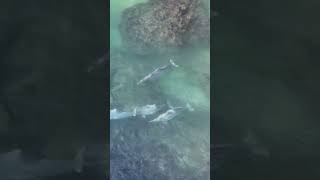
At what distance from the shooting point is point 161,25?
3.86 meters

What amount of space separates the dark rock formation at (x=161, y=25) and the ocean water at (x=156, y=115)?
0.05 m

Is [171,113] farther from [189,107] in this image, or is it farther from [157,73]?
[157,73]

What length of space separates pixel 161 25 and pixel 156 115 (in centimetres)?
65

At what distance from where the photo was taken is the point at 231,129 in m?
3.86

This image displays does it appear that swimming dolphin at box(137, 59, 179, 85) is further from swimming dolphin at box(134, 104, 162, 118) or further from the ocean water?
swimming dolphin at box(134, 104, 162, 118)

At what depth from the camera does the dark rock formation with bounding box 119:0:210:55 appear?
385 centimetres

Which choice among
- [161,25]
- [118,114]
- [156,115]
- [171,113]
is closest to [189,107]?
[171,113]

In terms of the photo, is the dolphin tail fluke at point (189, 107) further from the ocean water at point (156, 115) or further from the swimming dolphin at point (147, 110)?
the swimming dolphin at point (147, 110)

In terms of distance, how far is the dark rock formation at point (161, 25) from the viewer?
12.6 ft
